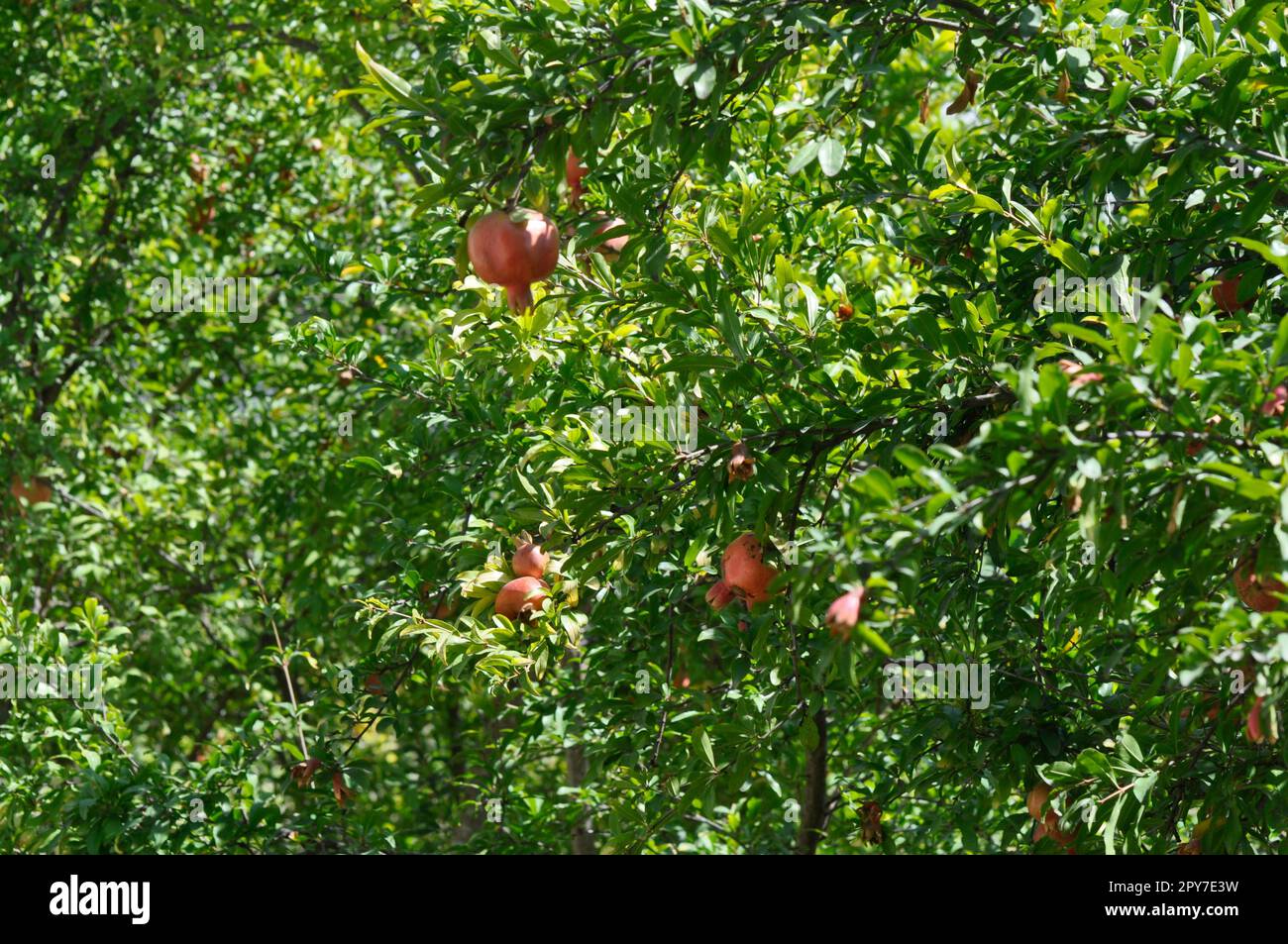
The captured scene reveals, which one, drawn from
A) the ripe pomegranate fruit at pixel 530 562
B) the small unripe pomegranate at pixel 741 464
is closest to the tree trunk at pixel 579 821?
the ripe pomegranate fruit at pixel 530 562

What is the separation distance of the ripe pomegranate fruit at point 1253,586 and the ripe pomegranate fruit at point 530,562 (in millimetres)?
1500

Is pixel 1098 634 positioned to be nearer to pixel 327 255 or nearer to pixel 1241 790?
pixel 1241 790

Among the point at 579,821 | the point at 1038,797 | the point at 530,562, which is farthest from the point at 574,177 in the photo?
the point at 579,821

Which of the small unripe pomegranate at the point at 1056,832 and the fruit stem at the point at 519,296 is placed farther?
the small unripe pomegranate at the point at 1056,832

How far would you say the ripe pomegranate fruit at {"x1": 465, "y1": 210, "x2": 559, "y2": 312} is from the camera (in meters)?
2.27

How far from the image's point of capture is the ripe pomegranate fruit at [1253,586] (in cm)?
211

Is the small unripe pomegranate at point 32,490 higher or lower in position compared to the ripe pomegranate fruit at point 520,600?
higher

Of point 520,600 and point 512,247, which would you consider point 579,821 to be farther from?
point 512,247

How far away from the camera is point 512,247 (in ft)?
7.44

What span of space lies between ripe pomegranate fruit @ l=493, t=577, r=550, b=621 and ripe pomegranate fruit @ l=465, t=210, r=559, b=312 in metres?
0.90

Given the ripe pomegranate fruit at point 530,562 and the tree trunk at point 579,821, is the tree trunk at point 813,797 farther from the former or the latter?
the ripe pomegranate fruit at point 530,562

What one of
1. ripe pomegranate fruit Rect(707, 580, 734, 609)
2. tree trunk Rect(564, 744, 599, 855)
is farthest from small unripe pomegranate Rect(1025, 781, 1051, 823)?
tree trunk Rect(564, 744, 599, 855)

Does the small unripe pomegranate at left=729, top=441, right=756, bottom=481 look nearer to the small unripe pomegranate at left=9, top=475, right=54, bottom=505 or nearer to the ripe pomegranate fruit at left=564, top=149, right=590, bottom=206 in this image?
the ripe pomegranate fruit at left=564, top=149, right=590, bottom=206
